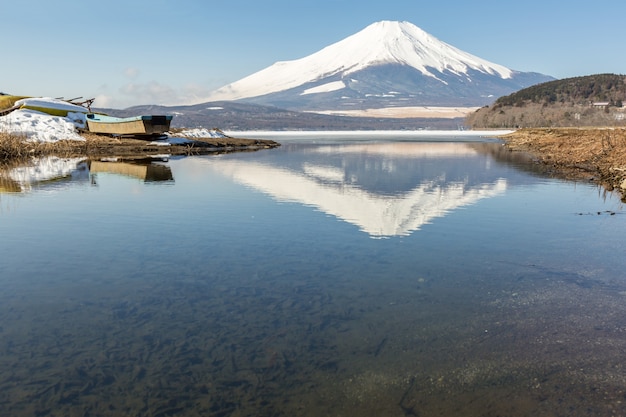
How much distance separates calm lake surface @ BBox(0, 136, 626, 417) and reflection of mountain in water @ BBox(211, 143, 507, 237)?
337mm

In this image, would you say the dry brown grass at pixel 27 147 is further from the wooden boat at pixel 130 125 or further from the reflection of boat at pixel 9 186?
the reflection of boat at pixel 9 186

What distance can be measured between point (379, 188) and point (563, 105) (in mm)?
139192

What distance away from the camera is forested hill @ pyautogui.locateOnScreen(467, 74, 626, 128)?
12469 cm

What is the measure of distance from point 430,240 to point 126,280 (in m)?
6.85

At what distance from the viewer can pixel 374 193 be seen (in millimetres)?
19672

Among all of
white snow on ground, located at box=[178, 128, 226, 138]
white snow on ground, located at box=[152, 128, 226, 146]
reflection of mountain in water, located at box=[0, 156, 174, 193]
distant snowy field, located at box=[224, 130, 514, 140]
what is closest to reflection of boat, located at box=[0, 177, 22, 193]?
reflection of mountain in water, located at box=[0, 156, 174, 193]

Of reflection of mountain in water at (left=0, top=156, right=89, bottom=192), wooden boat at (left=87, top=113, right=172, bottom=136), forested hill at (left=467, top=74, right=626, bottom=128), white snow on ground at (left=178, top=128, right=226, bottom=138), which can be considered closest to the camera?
reflection of mountain in water at (left=0, top=156, right=89, bottom=192)

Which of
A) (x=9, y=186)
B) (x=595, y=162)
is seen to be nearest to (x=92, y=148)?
(x=9, y=186)

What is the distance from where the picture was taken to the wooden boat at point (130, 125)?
46.8 metres

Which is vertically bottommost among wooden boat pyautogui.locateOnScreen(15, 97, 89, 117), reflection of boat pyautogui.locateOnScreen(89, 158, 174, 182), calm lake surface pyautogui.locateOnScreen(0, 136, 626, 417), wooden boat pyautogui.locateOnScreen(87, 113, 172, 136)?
calm lake surface pyautogui.locateOnScreen(0, 136, 626, 417)

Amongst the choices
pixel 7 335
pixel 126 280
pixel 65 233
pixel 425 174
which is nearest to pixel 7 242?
pixel 65 233

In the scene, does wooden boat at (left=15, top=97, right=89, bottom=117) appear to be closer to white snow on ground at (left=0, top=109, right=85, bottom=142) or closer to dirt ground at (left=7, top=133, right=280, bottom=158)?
white snow on ground at (left=0, top=109, right=85, bottom=142)

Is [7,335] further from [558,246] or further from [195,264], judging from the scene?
[558,246]

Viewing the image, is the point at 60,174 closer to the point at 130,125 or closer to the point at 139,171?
the point at 139,171
